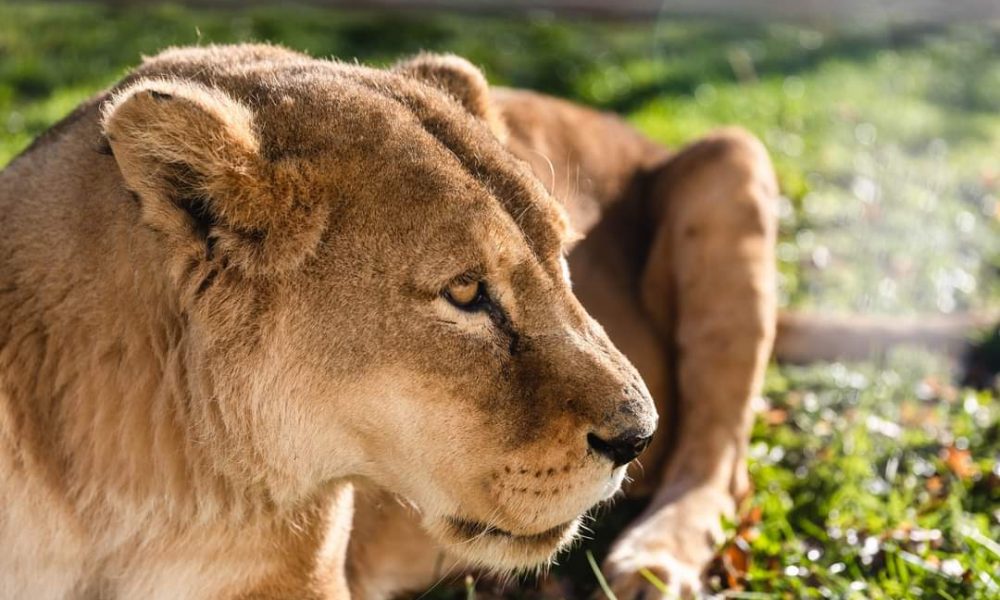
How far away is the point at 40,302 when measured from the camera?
9.65 feet

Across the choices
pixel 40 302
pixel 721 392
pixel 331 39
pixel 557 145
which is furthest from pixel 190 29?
pixel 40 302

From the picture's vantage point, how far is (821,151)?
877cm

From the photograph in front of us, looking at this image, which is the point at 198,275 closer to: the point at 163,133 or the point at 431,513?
the point at 163,133

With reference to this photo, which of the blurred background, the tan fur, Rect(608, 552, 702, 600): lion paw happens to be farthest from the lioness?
the tan fur

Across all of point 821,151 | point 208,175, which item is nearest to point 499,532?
point 208,175

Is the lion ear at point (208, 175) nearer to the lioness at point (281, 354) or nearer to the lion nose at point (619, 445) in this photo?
the lioness at point (281, 354)

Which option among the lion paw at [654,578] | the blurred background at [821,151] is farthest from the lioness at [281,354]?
the lion paw at [654,578]

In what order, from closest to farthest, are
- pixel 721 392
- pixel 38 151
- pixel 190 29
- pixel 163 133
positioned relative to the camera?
pixel 163 133 < pixel 38 151 < pixel 721 392 < pixel 190 29

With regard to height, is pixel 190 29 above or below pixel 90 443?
below

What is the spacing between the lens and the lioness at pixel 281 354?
2.80 meters

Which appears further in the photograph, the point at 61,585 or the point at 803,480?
the point at 803,480

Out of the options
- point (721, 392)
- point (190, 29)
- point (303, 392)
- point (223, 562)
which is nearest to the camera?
point (303, 392)

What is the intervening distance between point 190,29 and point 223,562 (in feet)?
24.0

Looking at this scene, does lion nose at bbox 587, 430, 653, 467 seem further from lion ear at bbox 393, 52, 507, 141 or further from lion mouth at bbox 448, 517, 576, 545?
lion ear at bbox 393, 52, 507, 141
